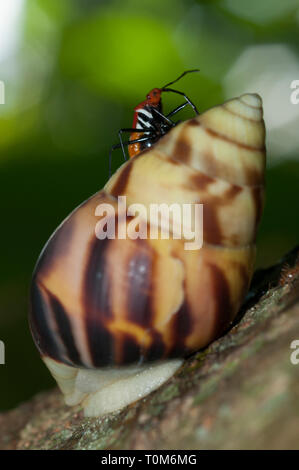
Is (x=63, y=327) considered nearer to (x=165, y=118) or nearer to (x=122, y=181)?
(x=122, y=181)

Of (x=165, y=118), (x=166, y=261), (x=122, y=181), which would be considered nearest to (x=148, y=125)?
(x=165, y=118)

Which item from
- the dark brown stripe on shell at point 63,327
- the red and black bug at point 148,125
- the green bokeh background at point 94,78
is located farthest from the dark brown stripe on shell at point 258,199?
the green bokeh background at point 94,78

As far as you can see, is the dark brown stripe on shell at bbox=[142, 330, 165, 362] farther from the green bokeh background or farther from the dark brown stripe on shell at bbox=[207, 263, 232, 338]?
the green bokeh background

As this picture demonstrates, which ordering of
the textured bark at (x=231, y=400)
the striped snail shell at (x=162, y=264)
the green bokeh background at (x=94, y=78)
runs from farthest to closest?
1. the green bokeh background at (x=94, y=78)
2. the striped snail shell at (x=162, y=264)
3. the textured bark at (x=231, y=400)

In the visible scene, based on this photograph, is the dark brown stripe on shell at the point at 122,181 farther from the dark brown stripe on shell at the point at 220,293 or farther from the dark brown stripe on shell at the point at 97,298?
the dark brown stripe on shell at the point at 220,293

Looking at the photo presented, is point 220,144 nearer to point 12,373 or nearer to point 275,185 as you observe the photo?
point 12,373
